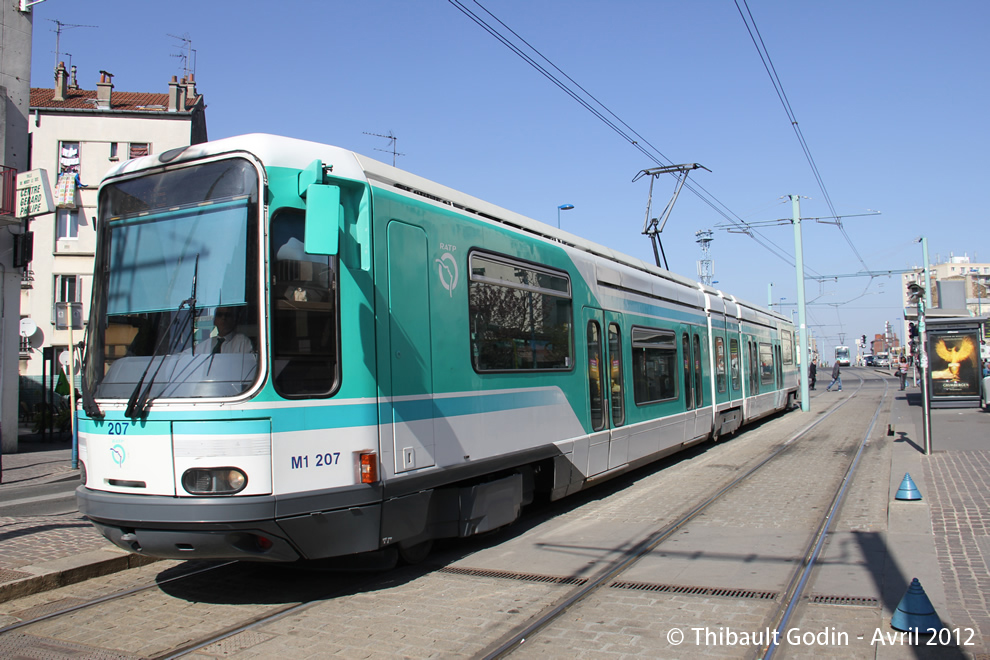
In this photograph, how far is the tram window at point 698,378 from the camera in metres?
13.6

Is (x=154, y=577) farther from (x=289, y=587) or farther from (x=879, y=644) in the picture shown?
(x=879, y=644)

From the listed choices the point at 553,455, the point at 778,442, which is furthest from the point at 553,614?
the point at 778,442

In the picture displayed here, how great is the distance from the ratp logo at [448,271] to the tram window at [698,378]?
8.28 meters

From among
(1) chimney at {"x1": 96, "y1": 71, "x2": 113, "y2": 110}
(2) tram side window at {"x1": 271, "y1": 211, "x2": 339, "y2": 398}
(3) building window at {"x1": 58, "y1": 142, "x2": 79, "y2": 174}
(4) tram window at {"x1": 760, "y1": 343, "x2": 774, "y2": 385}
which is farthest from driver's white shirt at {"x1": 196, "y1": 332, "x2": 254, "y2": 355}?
(1) chimney at {"x1": 96, "y1": 71, "x2": 113, "y2": 110}

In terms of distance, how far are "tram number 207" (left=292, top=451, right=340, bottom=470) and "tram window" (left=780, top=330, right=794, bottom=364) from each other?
21.0 meters

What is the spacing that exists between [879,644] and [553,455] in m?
3.86

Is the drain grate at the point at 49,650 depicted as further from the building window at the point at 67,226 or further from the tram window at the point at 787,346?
the building window at the point at 67,226

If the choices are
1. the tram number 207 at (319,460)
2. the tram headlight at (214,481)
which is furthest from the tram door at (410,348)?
the tram headlight at (214,481)

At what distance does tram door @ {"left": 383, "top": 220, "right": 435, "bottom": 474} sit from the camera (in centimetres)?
556

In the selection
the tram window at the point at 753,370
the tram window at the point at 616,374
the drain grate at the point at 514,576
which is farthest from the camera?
the tram window at the point at 753,370

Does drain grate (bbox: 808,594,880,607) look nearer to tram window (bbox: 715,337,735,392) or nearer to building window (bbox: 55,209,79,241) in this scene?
tram window (bbox: 715,337,735,392)

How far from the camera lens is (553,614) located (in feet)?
16.4

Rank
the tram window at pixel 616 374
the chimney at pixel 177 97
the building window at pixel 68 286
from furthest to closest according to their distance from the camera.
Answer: the chimney at pixel 177 97 → the building window at pixel 68 286 → the tram window at pixel 616 374

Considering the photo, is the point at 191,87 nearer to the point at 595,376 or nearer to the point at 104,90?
the point at 104,90
